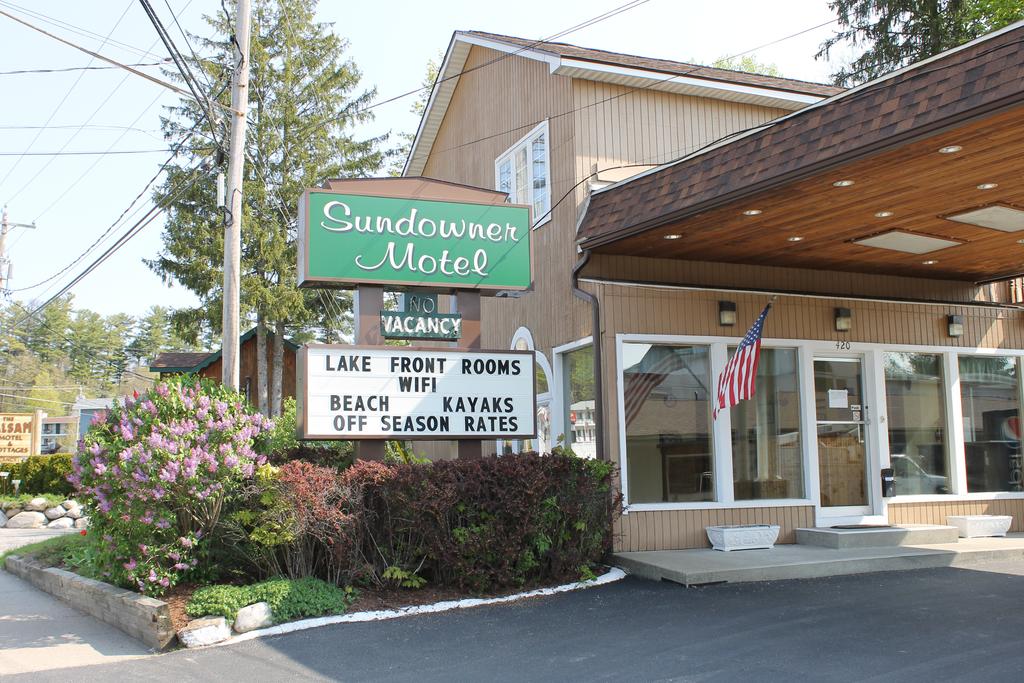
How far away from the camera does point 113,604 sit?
759 cm

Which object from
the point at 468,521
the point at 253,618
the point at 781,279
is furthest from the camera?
the point at 781,279

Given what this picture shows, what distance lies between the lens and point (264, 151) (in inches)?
1176

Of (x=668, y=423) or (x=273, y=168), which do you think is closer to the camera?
(x=668, y=423)

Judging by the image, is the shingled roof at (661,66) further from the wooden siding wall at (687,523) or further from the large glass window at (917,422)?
the wooden siding wall at (687,523)

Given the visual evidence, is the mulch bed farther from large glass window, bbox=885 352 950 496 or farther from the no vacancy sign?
large glass window, bbox=885 352 950 496

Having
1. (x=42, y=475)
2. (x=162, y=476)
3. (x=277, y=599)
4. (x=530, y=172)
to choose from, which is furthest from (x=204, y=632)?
(x=42, y=475)

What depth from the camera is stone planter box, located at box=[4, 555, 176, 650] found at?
22.1 feet

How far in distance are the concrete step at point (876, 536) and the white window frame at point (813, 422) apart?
48cm

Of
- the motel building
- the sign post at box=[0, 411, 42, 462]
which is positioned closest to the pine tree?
the sign post at box=[0, 411, 42, 462]

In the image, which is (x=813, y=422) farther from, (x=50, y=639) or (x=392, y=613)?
(x=50, y=639)

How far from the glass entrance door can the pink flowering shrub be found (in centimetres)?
650

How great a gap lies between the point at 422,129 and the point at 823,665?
488 inches

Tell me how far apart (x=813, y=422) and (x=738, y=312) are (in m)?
1.60

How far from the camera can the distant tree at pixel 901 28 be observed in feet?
78.0
